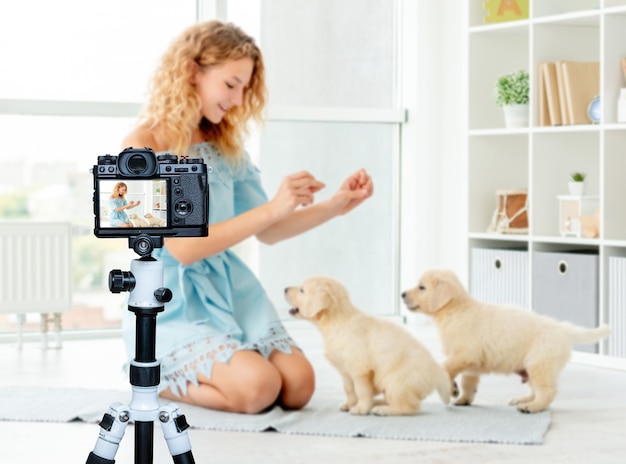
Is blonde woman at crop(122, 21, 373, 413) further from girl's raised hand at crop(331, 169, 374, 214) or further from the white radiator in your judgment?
the white radiator

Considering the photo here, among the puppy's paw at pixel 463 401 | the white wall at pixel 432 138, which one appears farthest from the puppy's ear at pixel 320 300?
the white wall at pixel 432 138

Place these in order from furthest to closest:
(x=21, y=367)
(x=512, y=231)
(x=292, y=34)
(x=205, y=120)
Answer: (x=292, y=34) < (x=512, y=231) < (x=21, y=367) < (x=205, y=120)

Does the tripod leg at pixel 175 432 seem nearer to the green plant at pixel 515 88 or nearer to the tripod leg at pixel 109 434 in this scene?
the tripod leg at pixel 109 434

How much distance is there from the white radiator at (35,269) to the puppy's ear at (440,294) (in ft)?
5.30

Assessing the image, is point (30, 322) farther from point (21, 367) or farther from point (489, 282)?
point (489, 282)

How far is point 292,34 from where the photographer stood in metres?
4.46

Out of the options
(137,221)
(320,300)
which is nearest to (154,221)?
(137,221)

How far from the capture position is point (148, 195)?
1.46 m

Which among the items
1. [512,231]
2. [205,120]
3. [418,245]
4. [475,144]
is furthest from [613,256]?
[205,120]

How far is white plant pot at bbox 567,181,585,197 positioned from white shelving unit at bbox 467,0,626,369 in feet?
0.41

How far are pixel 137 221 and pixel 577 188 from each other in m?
2.54

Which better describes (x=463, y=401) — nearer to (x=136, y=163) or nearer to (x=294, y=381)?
(x=294, y=381)

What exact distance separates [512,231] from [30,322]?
1.90 meters

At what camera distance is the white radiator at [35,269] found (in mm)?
3854
